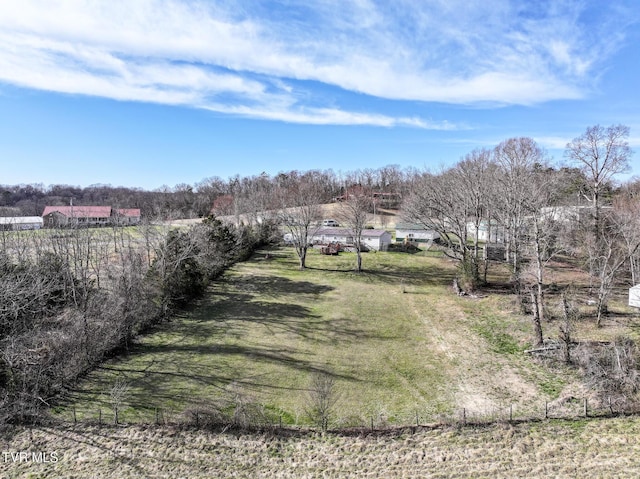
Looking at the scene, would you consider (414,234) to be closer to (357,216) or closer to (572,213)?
(357,216)

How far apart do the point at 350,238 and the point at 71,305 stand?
1284 inches

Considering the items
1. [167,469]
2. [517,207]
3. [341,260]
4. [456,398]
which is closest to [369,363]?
[456,398]

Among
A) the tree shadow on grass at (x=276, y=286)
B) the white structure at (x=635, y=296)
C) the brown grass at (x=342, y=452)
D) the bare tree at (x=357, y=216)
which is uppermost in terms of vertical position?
the bare tree at (x=357, y=216)

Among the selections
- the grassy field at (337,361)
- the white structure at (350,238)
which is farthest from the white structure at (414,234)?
the grassy field at (337,361)

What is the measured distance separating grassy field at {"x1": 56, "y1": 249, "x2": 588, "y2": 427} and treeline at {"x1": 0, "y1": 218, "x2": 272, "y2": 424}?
3.61 ft

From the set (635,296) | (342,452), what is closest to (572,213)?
(635,296)

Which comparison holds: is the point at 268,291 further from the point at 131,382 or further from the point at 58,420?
the point at 58,420

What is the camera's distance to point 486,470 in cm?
1094

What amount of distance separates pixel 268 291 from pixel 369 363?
14530 mm

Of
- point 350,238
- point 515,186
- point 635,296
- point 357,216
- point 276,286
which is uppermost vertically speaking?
point 515,186

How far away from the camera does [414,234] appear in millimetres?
52750

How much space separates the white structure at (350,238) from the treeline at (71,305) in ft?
63.3

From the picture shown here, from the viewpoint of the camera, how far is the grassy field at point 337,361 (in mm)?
14758

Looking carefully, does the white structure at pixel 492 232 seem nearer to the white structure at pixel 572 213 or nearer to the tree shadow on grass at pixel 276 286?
the white structure at pixel 572 213
